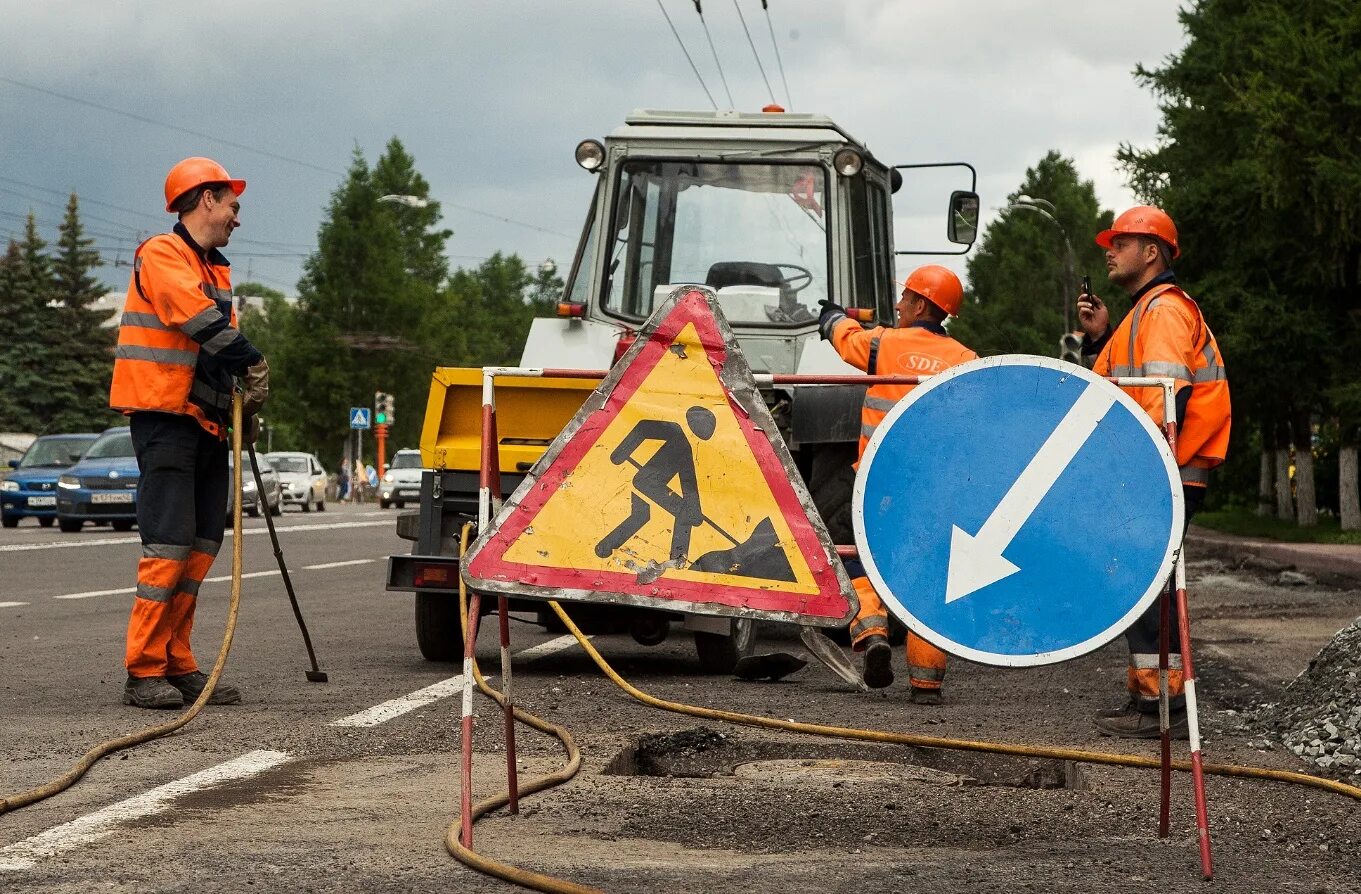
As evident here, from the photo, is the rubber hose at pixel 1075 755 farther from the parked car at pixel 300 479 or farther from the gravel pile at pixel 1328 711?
the parked car at pixel 300 479

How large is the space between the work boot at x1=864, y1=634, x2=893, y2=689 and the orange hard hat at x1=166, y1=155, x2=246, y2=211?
3.47 metres

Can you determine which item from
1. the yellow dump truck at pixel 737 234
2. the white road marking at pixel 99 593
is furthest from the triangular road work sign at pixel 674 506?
the white road marking at pixel 99 593

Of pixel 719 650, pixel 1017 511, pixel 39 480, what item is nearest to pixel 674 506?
pixel 1017 511

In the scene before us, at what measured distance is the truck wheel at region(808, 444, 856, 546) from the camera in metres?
10.4

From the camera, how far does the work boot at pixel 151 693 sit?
27.2 ft

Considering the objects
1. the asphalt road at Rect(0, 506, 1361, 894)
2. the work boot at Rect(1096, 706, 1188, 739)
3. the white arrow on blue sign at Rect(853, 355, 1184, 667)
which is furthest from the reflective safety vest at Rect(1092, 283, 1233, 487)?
the white arrow on blue sign at Rect(853, 355, 1184, 667)

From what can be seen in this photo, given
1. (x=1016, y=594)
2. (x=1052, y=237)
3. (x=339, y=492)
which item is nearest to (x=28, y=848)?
(x=1016, y=594)

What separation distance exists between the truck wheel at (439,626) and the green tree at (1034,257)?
7515 cm

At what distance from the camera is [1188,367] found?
786 centimetres

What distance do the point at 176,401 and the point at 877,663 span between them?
323cm

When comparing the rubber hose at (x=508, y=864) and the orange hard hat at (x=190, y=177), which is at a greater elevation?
the orange hard hat at (x=190, y=177)

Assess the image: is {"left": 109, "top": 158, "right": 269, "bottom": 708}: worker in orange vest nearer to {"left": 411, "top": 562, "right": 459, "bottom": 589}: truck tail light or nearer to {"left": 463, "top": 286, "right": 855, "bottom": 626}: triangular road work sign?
{"left": 411, "top": 562, "right": 459, "bottom": 589}: truck tail light

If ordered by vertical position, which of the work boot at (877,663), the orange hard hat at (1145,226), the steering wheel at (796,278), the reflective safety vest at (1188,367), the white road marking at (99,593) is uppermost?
the steering wheel at (796,278)

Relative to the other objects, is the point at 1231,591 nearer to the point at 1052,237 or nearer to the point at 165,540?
the point at 165,540
